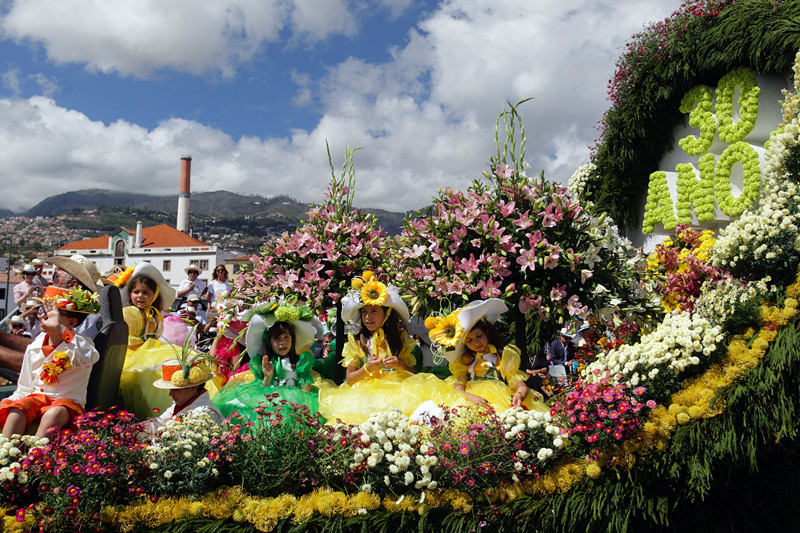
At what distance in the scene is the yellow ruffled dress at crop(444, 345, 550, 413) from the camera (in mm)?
4109

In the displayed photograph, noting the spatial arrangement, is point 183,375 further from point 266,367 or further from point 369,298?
point 369,298

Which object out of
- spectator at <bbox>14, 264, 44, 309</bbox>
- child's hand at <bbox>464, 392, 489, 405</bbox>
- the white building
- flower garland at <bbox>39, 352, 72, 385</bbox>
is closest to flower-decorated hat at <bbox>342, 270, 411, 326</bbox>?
child's hand at <bbox>464, 392, 489, 405</bbox>

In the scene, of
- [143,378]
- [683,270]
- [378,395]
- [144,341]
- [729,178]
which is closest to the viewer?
[378,395]

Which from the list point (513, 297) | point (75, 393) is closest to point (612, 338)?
point (513, 297)

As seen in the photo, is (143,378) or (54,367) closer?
(54,367)

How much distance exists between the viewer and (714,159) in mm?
8477

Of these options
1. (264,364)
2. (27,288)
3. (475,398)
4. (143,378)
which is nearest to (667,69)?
(475,398)

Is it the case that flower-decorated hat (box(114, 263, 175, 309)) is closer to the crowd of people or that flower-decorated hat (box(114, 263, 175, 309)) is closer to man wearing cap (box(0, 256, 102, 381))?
the crowd of people

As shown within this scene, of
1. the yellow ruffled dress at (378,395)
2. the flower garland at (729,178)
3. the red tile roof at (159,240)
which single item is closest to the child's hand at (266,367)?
the yellow ruffled dress at (378,395)

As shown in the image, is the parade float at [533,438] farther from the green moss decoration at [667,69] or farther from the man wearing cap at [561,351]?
the man wearing cap at [561,351]

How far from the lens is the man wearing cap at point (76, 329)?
4.19 metres

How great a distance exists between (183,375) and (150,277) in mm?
2090

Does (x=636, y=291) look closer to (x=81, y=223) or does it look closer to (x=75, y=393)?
(x=75, y=393)

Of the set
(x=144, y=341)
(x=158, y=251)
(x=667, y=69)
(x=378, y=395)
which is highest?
(x=667, y=69)
